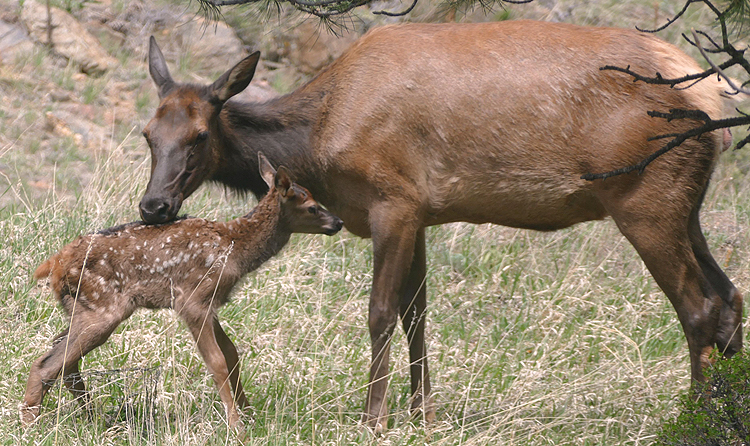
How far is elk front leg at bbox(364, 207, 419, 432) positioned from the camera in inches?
212

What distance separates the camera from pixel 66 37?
38.6 feet

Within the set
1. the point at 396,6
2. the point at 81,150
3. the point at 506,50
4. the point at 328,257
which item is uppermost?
the point at 506,50

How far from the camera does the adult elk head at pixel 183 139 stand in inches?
205

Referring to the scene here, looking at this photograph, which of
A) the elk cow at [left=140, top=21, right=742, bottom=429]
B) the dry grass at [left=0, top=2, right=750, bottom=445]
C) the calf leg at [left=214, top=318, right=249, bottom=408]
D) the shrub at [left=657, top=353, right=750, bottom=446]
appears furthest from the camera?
the elk cow at [left=140, top=21, right=742, bottom=429]

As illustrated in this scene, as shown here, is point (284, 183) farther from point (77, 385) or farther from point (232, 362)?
point (77, 385)

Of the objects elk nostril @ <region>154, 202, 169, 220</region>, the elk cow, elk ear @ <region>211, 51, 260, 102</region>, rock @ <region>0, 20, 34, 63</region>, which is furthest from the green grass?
rock @ <region>0, 20, 34, 63</region>

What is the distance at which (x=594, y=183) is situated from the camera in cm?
531

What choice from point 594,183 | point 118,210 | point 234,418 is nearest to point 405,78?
point 594,183

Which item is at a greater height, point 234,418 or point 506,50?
point 506,50

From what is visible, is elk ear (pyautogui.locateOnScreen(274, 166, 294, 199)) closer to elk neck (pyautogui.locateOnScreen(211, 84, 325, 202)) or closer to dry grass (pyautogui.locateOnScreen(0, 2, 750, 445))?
elk neck (pyautogui.locateOnScreen(211, 84, 325, 202))

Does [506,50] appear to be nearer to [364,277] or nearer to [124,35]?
[364,277]

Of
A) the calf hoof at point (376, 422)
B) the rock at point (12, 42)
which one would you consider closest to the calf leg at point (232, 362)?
the calf hoof at point (376, 422)

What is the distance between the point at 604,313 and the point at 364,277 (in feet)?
6.55

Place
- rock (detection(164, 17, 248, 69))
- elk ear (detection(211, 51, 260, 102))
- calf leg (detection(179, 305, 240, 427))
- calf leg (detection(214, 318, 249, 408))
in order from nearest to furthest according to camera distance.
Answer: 1. calf leg (detection(179, 305, 240, 427))
2. calf leg (detection(214, 318, 249, 408))
3. elk ear (detection(211, 51, 260, 102))
4. rock (detection(164, 17, 248, 69))
